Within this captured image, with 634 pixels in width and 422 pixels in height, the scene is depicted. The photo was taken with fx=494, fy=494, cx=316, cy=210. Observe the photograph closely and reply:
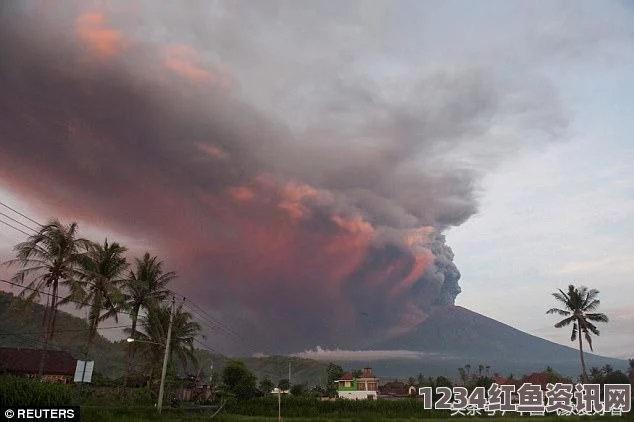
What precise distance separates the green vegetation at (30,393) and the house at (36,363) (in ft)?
133

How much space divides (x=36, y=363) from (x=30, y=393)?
161ft

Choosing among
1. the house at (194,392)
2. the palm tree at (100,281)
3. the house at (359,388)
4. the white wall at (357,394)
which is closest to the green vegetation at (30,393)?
the palm tree at (100,281)

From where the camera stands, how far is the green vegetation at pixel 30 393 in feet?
91.1

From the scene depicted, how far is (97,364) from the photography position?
6654 inches

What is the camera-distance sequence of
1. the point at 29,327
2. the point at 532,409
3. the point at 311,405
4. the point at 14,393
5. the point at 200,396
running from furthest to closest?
the point at 29,327
the point at 200,396
the point at 311,405
the point at 532,409
the point at 14,393

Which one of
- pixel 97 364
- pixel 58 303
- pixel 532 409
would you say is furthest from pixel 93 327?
pixel 97 364

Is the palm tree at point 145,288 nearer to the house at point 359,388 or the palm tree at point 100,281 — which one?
the palm tree at point 100,281

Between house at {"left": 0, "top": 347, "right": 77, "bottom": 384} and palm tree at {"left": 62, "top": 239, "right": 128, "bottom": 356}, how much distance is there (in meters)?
25.3

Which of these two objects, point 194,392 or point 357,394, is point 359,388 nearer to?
point 357,394

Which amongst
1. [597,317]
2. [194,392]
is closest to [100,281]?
[194,392]

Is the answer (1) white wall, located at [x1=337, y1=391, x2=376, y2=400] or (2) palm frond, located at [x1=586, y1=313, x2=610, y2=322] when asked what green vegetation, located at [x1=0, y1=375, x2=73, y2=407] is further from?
Result: (1) white wall, located at [x1=337, y1=391, x2=376, y2=400]

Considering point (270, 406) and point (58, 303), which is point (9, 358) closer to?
point (58, 303)

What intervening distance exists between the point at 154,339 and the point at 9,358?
2372cm

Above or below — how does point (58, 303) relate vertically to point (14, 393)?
above
